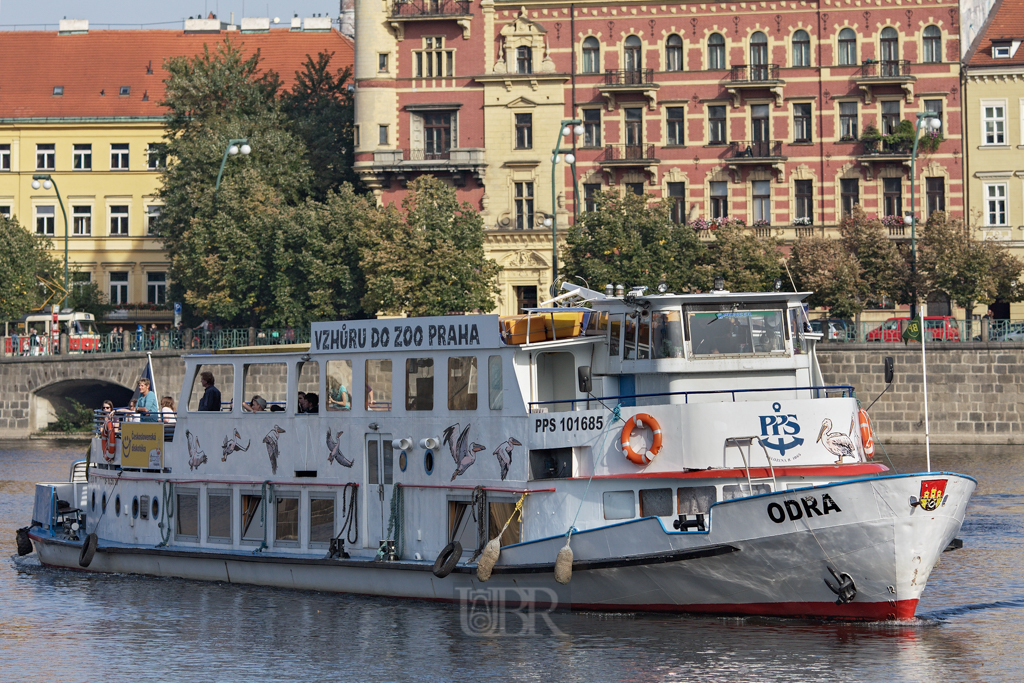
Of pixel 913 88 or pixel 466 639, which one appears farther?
pixel 913 88

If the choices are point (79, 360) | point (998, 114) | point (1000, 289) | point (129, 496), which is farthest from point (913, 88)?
point (129, 496)

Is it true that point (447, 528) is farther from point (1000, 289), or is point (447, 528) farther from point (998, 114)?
point (998, 114)

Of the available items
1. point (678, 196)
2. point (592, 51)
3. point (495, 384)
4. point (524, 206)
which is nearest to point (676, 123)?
point (678, 196)

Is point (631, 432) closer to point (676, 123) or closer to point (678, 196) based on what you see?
point (678, 196)

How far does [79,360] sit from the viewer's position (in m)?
62.1

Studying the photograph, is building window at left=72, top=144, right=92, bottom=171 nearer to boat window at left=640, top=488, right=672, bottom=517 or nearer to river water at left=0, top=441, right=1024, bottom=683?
river water at left=0, top=441, right=1024, bottom=683

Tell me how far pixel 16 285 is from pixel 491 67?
23.2 metres

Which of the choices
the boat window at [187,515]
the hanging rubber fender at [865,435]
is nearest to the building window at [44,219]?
the boat window at [187,515]

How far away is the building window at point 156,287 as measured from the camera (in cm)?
8025

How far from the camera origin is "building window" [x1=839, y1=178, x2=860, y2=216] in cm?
6284

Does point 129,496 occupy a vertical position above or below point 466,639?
above

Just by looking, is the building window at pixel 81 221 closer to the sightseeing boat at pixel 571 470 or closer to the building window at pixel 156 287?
the building window at pixel 156 287

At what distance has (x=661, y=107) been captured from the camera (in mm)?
64000

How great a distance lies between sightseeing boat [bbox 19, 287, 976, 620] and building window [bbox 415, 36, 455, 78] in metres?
42.4
